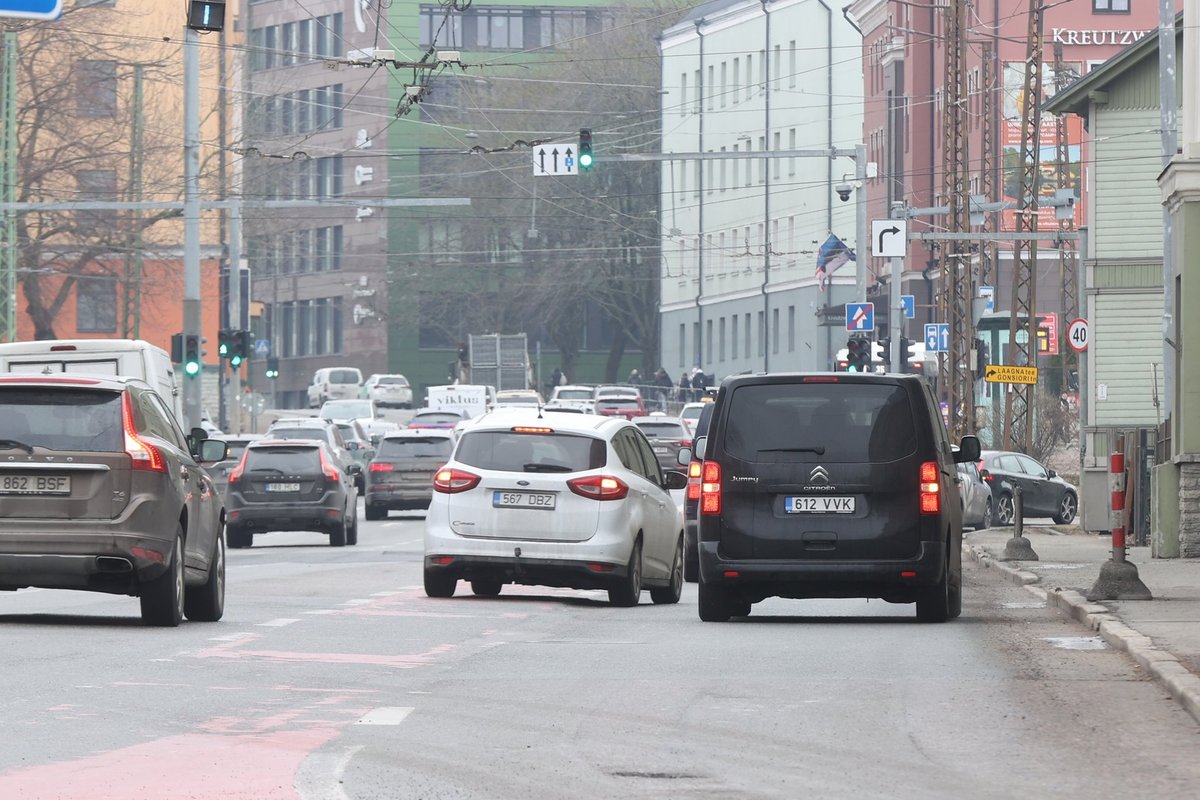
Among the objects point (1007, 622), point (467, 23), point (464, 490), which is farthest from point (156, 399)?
point (467, 23)

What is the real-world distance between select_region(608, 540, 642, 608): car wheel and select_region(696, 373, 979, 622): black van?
2.46 m

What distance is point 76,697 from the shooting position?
41.1 ft

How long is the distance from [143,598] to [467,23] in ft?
362

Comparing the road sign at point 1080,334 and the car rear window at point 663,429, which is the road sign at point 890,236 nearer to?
the road sign at point 1080,334

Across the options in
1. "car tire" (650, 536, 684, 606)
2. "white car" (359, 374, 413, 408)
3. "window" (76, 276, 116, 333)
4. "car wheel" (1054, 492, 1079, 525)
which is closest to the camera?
"car tire" (650, 536, 684, 606)

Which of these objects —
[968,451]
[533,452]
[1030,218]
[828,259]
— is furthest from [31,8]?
[828,259]

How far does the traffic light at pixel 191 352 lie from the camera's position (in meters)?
46.8

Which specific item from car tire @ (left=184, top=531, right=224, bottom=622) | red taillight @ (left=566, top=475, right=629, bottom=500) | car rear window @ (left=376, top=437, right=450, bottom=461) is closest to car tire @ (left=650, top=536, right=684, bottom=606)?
red taillight @ (left=566, top=475, right=629, bottom=500)

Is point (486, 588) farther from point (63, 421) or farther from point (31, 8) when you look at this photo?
point (31, 8)

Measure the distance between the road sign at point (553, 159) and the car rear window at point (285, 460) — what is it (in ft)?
30.9

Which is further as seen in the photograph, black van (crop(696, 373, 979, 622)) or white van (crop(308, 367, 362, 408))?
white van (crop(308, 367, 362, 408))

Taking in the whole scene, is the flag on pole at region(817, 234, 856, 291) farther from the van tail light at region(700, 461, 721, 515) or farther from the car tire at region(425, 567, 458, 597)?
the van tail light at region(700, 461, 721, 515)

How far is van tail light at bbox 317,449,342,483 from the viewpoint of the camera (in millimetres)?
36938

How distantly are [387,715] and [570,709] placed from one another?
2.94 feet
